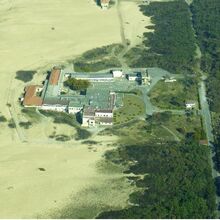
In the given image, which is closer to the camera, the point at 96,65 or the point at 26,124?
the point at 26,124

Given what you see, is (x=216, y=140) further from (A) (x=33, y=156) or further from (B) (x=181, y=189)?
(A) (x=33, y=156)

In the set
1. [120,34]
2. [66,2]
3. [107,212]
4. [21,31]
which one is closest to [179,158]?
[107,212]

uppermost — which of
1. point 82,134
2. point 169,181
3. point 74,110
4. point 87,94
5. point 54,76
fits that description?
point 54,76

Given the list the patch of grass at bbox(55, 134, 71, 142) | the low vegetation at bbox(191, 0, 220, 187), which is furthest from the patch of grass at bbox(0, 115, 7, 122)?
the low vegetation at bbox(191, 0, 220, 187)

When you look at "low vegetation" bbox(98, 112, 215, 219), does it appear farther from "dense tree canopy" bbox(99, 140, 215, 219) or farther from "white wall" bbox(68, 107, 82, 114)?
"white wall" bbox(68, 107, 82, 114)

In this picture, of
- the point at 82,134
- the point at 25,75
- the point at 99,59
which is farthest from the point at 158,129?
the point at 25,75

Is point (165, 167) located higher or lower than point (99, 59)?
lower

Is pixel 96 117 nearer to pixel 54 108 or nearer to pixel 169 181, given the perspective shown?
pixel 54 108
